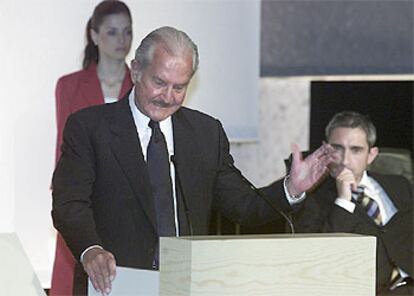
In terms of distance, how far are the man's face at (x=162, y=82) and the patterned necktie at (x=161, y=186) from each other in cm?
9

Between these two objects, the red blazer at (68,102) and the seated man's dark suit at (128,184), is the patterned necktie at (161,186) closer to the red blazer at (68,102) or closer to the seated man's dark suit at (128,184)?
the seated man's dark suit at (128,184)

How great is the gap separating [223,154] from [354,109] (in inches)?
120

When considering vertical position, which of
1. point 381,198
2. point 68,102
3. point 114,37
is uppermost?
point 114,37

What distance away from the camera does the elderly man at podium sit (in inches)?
121

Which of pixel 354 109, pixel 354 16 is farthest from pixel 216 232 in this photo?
pixel 354 16

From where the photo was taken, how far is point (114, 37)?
4902mm

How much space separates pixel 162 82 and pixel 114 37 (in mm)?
1841

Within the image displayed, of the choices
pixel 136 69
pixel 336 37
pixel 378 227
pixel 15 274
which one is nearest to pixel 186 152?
pixel 136 69

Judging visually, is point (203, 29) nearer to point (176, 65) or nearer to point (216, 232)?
point (216, 232)

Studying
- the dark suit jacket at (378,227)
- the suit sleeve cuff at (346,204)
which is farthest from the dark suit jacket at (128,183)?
the suit sleeve cuff at (346,204)

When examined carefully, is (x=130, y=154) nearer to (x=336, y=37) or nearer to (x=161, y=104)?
(x=161, y=104)

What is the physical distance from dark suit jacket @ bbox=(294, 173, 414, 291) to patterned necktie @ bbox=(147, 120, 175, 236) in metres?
1.53

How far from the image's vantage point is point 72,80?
189 inches

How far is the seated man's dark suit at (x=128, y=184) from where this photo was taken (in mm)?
3096
